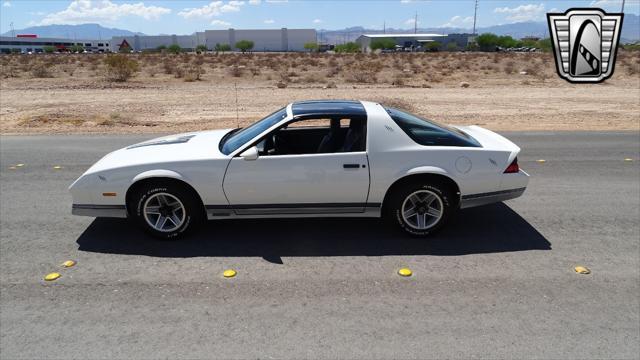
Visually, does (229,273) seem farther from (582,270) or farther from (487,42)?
(487,42)

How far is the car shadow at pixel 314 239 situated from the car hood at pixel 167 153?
0.85 m

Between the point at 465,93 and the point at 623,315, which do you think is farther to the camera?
the point at 465,93

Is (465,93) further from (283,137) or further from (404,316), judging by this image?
(404,316)

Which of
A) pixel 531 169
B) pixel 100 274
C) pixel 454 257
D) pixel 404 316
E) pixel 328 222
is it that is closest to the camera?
pixel 404 316

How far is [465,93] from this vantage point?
83.2ft

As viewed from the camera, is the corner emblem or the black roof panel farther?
the corner emblem

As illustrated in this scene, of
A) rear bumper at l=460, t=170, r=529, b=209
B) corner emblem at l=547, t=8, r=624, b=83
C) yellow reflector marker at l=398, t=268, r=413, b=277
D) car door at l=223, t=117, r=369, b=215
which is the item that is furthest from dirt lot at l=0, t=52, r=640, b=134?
yellow reflector marker at l=398, t=268, r=413, b=277

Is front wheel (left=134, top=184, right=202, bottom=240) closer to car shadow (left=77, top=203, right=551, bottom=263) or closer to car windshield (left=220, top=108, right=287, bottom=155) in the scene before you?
car shadow (left=77, top=203, right=551, bottom=263)

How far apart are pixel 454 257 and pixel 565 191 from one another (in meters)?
3.35

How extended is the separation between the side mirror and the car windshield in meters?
0.27

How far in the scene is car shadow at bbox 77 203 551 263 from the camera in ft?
17.4

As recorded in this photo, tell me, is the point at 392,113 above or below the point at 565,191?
above

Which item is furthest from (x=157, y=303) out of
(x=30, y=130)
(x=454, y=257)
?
(x=30, y=130)

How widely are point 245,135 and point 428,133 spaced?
2100 millimetres
